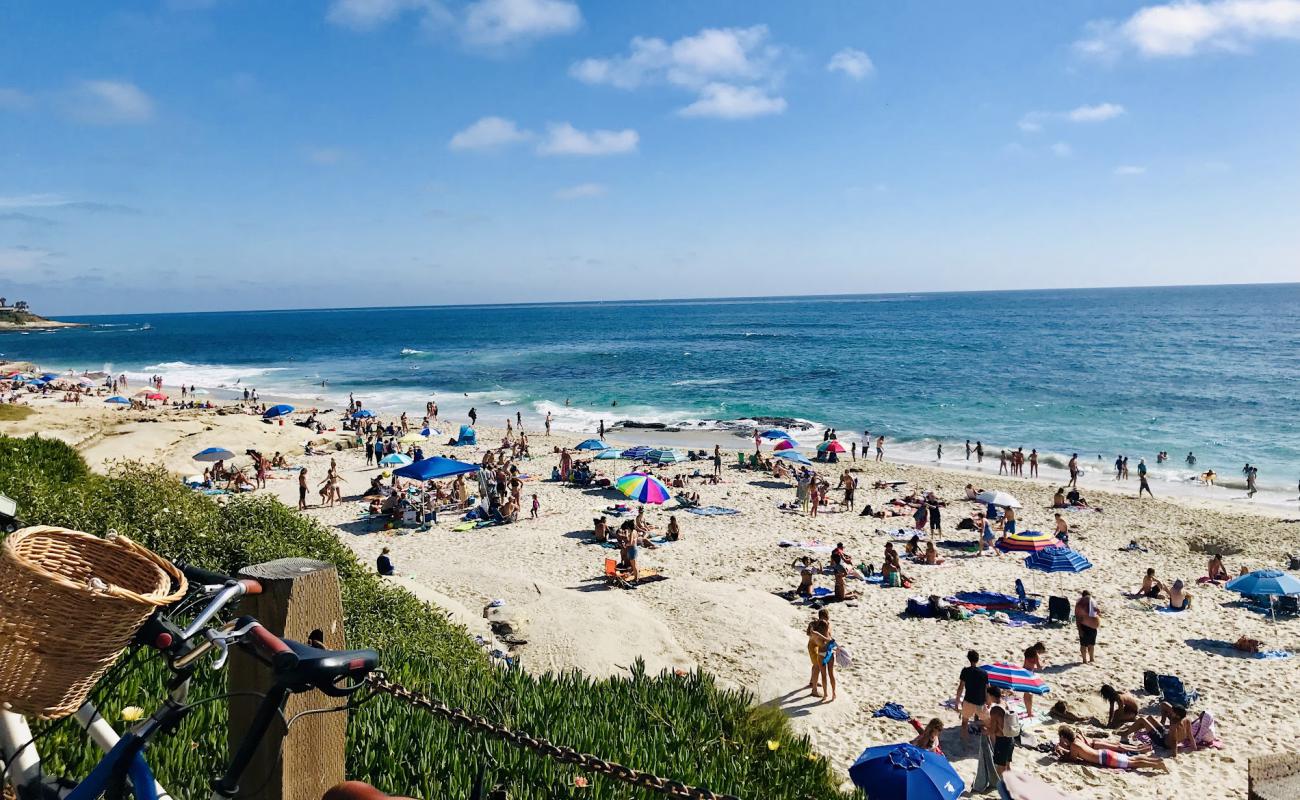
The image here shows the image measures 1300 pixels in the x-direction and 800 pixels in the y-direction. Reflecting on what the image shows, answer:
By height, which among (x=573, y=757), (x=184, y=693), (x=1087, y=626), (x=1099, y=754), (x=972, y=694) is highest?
(x=184, y=693)

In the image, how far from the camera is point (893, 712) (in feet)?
35.3

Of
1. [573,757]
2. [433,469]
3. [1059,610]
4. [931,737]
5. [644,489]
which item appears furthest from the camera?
[644,489]

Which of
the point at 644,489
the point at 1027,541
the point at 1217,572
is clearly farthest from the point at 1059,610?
the point at 644,489

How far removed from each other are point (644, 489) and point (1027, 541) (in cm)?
1007

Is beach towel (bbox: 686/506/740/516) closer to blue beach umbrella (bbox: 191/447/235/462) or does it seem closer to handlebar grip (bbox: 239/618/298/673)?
blue beach umbrella (bbox: 191/447/235/462)

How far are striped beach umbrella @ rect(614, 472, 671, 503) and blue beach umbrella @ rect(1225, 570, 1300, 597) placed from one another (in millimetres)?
12916

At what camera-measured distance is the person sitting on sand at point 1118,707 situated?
34.7 feet

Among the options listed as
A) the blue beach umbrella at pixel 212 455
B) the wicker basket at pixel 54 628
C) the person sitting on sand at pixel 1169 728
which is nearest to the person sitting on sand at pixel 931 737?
the person sitting on sand at pixel 1169 728

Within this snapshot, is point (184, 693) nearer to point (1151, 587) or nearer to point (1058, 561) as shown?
point (1151, 587)

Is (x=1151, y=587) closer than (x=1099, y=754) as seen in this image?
No

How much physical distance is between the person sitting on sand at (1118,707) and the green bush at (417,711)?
7.07 metres

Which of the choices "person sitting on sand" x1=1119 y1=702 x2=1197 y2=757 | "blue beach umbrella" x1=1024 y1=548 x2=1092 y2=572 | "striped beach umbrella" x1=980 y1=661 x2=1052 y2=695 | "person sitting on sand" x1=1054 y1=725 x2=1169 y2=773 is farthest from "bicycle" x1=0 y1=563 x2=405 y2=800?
"blue beach umbrella" x1=1024 y1=548 x2=1092 y2=572

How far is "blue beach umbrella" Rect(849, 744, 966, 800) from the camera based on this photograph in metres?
7.20

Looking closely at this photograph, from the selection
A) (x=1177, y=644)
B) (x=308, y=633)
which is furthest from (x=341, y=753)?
(x=1177, y=644)
